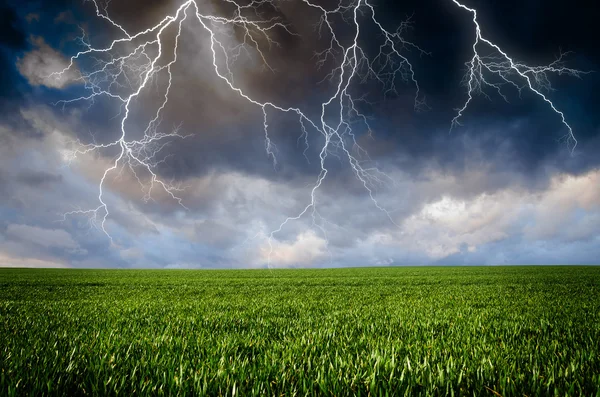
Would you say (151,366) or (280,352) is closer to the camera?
(151,366)

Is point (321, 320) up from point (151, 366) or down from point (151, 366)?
down

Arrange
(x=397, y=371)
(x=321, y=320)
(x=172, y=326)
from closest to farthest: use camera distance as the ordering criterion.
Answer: (x=397, y=371) → (x=172, y=326) → (x=321, y=320)

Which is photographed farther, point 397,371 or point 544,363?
point 544,363

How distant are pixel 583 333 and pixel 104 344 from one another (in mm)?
7462

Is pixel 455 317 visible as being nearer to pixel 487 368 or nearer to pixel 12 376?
pixel 487 368

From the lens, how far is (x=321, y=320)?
6.29 metres

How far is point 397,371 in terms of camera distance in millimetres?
2943

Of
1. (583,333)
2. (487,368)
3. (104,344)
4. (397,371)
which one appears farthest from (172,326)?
(583,333)

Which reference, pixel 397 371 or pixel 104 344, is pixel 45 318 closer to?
pixel 104 344

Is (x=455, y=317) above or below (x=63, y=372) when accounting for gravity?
below

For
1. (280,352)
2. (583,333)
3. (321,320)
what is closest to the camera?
(280,352)

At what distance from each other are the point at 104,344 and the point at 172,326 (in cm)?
162

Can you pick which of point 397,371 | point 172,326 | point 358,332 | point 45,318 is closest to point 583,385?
point 397,371

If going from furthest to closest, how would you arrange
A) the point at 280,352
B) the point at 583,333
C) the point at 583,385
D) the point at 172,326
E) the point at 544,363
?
1. the point at 172,326
2. the point at 583,333
3. the point at 280,352
4. the point at 544,363
5. the point at 583,385
